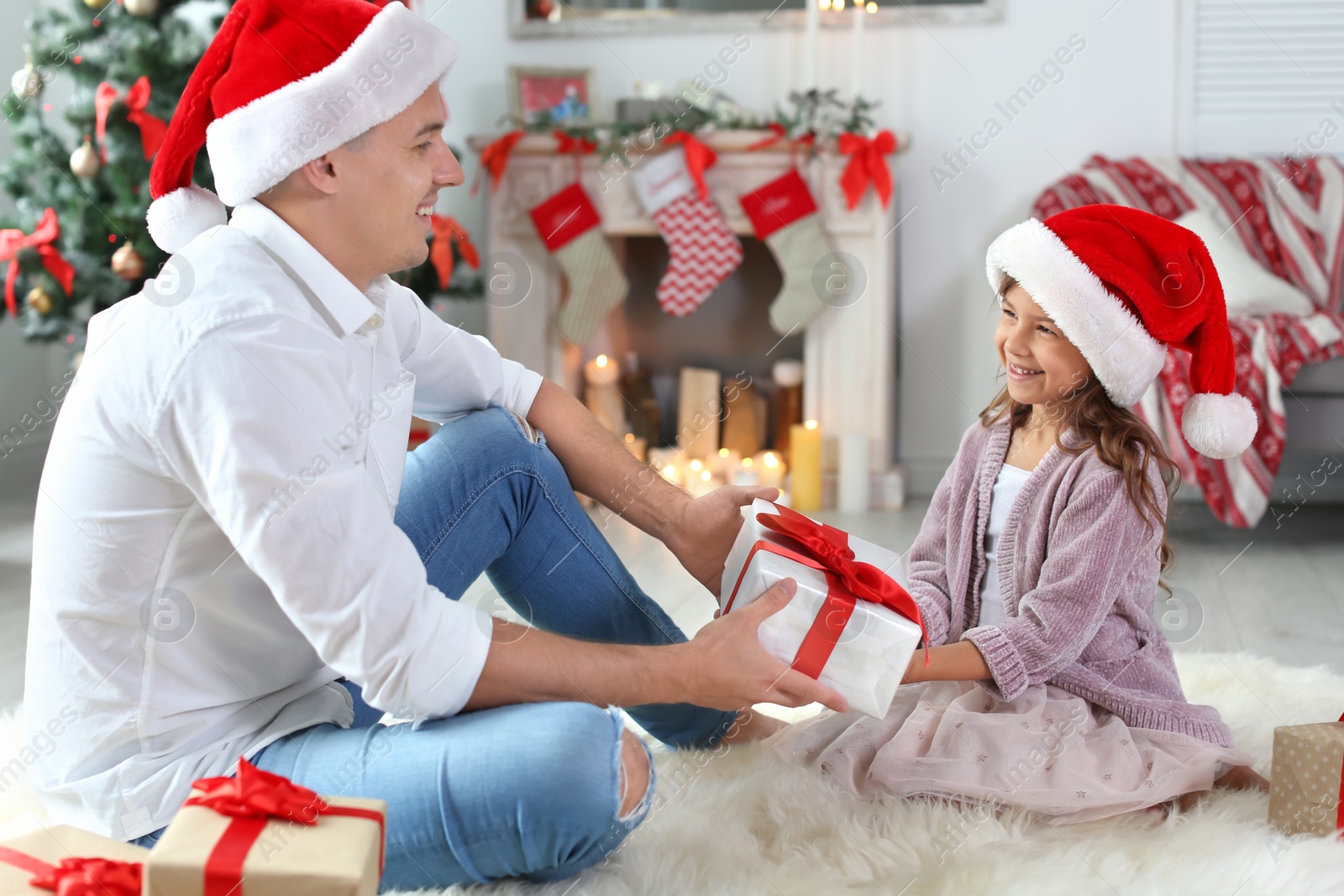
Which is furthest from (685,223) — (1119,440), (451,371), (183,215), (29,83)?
(183,215)

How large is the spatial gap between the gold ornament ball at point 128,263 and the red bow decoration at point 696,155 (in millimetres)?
1304

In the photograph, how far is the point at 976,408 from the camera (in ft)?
10.8

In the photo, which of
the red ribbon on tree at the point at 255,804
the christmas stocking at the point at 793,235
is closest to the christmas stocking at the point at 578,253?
the christmas stocking at the point at 793,235

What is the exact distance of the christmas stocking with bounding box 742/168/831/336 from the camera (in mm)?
3018

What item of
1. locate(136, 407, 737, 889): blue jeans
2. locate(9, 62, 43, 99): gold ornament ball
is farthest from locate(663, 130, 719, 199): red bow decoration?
locate(136, 407, 737, 889): blue jeans

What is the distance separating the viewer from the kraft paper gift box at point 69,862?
823 millimetres

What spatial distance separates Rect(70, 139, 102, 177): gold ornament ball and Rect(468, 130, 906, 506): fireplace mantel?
981 mm

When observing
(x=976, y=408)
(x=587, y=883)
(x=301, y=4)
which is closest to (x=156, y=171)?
(x=301, y=4)

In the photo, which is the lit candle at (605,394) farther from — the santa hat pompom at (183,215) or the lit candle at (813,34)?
the santa hat pompom at (183,215)

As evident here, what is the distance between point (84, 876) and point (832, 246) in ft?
8.35

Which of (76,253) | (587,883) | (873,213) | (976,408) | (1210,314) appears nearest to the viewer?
(587,883)

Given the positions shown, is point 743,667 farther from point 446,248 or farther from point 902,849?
point 446,248

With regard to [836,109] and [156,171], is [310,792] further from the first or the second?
[836,109]

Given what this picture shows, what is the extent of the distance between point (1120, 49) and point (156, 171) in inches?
105
